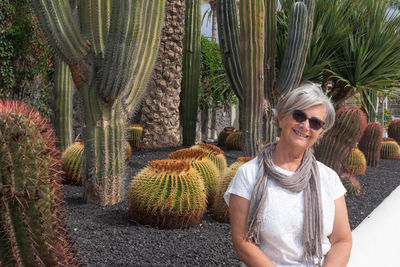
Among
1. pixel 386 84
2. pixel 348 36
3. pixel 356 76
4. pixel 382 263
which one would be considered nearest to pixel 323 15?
pixel 348 36

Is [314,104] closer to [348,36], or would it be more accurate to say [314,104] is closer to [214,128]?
[348,36]

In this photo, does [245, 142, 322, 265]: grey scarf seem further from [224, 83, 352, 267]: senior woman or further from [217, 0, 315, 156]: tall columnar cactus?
[217, 0, 315, 156]: tall columnar cactus

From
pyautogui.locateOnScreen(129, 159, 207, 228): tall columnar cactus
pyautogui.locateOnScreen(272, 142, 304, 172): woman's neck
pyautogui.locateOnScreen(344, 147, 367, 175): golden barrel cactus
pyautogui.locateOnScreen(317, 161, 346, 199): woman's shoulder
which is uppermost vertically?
pyautogui.locateOnScreen(272, 142, 304, 172): woman's neck

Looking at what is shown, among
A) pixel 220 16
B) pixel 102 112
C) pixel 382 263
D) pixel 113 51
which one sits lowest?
pixel 382 263

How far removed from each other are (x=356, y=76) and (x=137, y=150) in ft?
16.1

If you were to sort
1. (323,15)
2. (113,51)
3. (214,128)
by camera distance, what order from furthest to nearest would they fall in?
(214,128) < (323,15) < (113,51)

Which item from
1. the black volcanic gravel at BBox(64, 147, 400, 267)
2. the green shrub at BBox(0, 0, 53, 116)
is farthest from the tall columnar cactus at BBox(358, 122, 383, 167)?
the green shrub at BBox(0, 0, 53, 116)

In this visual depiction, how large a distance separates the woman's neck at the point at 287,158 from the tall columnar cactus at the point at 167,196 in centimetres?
158

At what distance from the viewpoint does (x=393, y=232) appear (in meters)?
3.90

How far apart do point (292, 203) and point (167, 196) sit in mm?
1693

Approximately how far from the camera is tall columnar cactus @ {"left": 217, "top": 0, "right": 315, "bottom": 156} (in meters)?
5.51

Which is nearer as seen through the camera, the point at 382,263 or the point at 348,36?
the point at 382,263

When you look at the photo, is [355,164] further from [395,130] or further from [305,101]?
[305,101]

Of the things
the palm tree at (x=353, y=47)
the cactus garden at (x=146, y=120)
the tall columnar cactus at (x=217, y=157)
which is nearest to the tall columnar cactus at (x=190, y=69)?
the cactus garden at (x=146, y=120)
